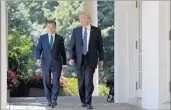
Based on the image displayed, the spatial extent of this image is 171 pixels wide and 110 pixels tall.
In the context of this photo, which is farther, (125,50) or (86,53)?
(125,50)

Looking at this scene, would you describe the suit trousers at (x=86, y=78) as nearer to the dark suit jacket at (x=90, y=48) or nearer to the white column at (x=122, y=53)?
the dark suit jacket at (x=90, y=48)

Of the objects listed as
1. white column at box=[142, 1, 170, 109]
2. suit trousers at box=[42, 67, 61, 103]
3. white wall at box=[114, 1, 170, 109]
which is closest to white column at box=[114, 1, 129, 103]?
white wall at box=[114, 1, 170, 109]

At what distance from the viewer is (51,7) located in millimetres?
29016

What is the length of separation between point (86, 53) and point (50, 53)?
731 mm

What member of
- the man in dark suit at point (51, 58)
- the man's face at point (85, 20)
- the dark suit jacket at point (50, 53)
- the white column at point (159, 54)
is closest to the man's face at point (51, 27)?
the man in dark suit at point (51, 58)

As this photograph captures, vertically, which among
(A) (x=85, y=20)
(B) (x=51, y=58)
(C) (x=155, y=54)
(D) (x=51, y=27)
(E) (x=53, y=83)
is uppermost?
(A) (x=85, y=20)

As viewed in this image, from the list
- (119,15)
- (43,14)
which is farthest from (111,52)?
(119,15)

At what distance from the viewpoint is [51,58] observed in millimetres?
8984

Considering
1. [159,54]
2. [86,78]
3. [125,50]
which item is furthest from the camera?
[125,50]

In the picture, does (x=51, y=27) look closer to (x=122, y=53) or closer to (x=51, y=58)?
(x=51, y=58)

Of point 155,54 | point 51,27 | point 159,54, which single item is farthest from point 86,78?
point 159,54

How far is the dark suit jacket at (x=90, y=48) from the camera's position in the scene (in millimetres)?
8688

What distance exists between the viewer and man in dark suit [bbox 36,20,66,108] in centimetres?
896

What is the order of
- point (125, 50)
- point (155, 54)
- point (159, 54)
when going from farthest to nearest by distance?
point (125, 50), point (155, 54), point (159, 54)
